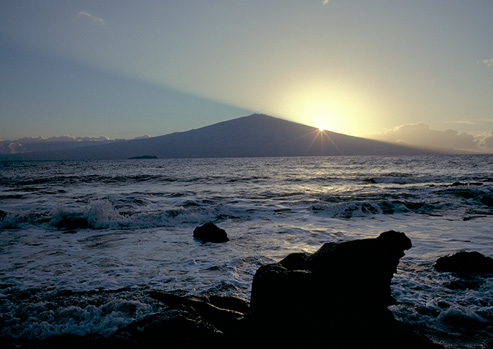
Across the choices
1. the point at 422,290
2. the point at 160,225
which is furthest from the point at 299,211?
the point at 422,290

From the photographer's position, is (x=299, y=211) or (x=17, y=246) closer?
(x=17, y=246)

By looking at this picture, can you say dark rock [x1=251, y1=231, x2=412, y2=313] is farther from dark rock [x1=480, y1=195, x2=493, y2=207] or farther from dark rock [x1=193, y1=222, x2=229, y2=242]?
dark rock [x1=480, y1=195, x2=493, y2=207]

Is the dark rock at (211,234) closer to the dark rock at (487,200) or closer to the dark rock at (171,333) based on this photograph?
the dark rock at (171,333)

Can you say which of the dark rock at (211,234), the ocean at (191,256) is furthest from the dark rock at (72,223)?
the dark rock at (211,234)

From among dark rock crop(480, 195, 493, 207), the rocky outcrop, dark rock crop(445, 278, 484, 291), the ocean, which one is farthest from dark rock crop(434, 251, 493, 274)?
dark rock crop(480, 195, 493, 207)

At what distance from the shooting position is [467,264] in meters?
5.91

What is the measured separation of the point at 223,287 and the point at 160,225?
732cm

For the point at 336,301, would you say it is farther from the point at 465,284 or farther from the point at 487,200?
the point at 487,200

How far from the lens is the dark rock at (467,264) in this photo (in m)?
5.83

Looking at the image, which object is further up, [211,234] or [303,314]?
[303,314]

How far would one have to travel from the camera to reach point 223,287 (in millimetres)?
5320

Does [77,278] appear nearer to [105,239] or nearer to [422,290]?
[105,239]

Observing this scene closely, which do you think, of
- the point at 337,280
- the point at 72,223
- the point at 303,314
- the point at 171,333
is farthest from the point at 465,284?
the point at 72,223

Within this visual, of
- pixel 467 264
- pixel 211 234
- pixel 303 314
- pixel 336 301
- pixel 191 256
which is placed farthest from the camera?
pixel 211 234
